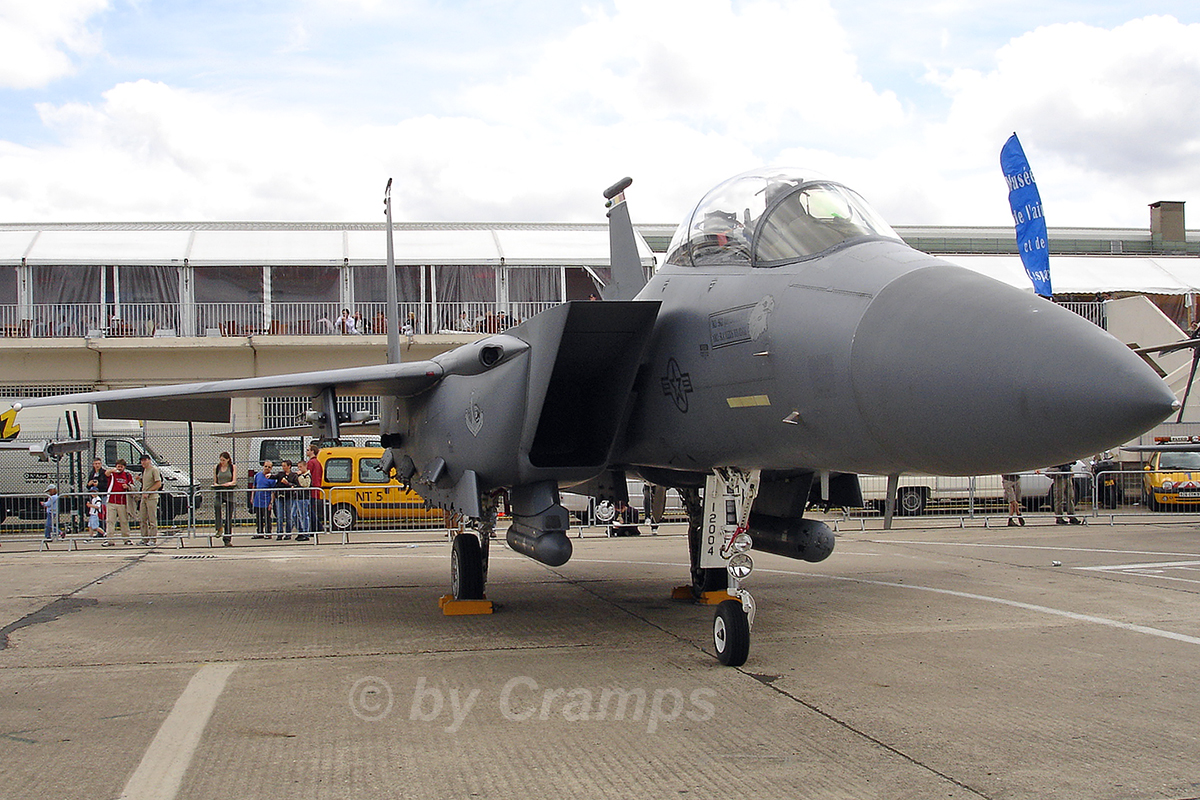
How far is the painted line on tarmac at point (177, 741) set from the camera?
384 centimetres

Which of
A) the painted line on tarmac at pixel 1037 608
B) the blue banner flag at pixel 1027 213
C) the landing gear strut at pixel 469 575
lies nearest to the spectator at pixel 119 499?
the landing gear strut at pixel 469 575

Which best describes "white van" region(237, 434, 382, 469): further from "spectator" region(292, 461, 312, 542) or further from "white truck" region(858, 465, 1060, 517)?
"white truck" region(858, 465, 1060, 517)

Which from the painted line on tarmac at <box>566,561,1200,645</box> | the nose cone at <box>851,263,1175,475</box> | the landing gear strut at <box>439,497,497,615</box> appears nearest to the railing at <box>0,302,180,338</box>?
the landing gear strut at <box>439,497,497,615</box>

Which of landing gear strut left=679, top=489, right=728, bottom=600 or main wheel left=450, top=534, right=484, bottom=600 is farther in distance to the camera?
landing gear strut left=679, top=489, right=728, bottom=600

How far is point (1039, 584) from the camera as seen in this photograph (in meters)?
9.49

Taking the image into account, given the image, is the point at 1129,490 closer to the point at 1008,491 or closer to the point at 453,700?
the point at 1008,491

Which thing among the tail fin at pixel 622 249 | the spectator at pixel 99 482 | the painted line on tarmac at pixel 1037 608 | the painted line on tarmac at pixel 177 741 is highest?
the tail fin at pixel 622 249

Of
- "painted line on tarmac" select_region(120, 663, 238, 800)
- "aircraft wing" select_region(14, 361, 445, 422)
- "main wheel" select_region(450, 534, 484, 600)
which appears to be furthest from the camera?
"main wheel" select_region(450, 534, 484, 600)

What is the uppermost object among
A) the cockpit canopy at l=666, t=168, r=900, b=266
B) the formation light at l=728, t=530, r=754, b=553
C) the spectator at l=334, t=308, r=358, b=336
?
the spectator at l=334, t=308, r=358, b=336

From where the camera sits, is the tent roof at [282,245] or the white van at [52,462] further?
the tent roof at [282,245]

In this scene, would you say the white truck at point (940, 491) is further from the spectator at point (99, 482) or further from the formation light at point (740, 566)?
the formation light at point (740, 566)

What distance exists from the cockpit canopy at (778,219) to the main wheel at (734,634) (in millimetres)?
1979

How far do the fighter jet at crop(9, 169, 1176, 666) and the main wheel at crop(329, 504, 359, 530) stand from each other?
273 inches

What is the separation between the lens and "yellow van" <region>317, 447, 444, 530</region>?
54.8 ft
